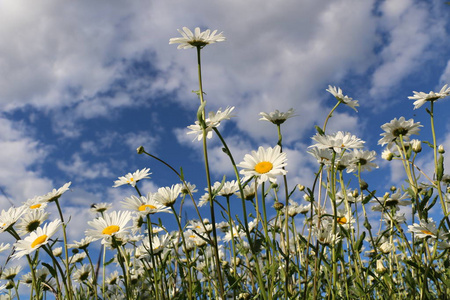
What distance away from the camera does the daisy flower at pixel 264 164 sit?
4.91ft

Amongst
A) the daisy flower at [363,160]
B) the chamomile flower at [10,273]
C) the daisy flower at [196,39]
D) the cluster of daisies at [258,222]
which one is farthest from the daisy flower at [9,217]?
the daisy flower at [363,160]

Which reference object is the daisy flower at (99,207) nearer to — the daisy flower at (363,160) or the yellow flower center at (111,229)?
the yellow flower center at (111,229)

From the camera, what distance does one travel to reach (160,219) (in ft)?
7.36

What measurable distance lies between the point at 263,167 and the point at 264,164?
27mm

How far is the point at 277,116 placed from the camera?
1965 mm

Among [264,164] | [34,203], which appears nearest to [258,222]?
[264,164]

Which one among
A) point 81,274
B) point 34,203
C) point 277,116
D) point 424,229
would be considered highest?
point 277,116

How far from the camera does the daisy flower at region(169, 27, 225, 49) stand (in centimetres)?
169

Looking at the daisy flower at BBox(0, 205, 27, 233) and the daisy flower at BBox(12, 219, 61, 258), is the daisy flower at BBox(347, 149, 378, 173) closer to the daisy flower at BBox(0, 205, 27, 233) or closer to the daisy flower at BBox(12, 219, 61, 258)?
the daisy flower at BBox(12, 219, 61, 258)

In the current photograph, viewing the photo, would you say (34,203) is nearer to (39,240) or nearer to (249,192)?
(39,240)

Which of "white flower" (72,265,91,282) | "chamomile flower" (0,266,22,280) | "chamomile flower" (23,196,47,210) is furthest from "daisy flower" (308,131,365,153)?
"chamomile flower" (0,266,22,280)

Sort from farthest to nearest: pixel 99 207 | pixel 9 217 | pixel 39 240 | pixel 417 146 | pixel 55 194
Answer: pixel 99 207
pixel 417 146
pixel 55 194
pixel 9 217
pixel 39 240

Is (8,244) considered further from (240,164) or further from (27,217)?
(240,164)

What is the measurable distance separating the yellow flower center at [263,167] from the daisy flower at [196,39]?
0.61 metres
